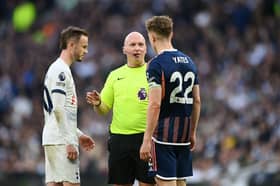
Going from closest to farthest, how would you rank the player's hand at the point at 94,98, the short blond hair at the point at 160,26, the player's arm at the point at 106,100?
the short blond hair at the point at 160,26 → the player's hand at the point at 94,98 → the player's arm at the point at 106,100

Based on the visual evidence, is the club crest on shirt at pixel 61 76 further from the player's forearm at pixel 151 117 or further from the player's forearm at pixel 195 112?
the player's forearm at pixel 195 112

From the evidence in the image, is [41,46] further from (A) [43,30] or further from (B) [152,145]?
(B) [152,145]

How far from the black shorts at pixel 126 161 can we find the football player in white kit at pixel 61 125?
0.57 meters

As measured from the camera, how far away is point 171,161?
10031 mm

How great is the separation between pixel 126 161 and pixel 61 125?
1.00 metres

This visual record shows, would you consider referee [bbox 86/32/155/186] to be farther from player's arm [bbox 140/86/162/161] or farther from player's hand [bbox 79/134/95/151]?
player's arm [bbox 140/86/162/161]

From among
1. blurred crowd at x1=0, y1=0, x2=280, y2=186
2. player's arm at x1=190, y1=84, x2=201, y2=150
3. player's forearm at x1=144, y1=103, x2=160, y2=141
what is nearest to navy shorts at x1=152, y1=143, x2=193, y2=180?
player's arm at x1=190, y1=84, x2=201, y2=150

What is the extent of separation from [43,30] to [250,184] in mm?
7792

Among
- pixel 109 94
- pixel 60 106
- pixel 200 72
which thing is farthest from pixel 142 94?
pixel 200 72

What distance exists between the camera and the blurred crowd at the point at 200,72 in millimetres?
17516

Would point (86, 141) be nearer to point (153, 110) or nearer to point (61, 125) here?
point (61, 125)

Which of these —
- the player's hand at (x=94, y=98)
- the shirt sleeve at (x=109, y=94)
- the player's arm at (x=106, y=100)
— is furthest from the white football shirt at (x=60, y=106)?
the shirt sleeve at (x=109, y=94)

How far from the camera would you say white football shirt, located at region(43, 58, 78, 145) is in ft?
34.4

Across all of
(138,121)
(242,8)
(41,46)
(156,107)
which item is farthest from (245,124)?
(156,107)
